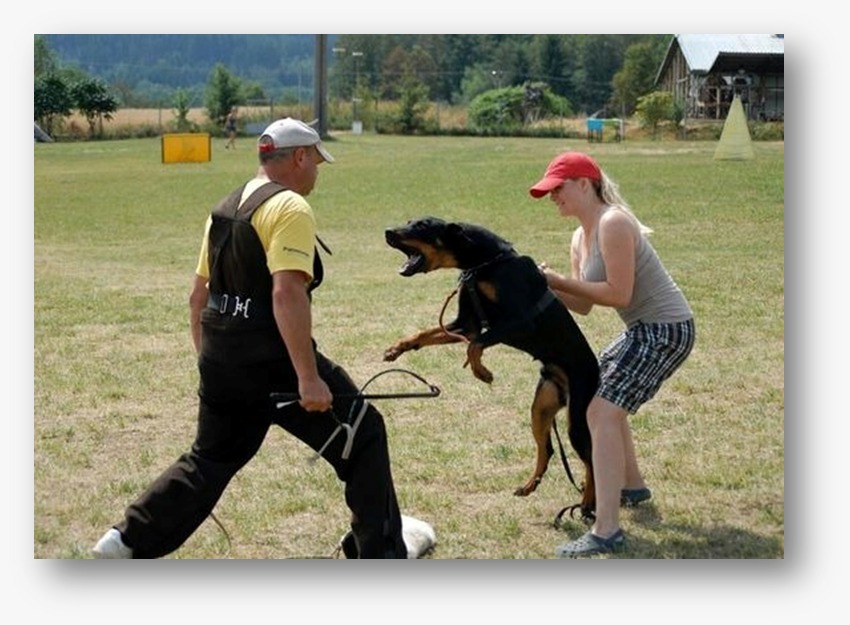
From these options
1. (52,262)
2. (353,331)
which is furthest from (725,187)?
(52,262)

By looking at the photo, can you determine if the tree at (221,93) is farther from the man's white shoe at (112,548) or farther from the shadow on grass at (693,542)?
the shadow on grass at (693,542)

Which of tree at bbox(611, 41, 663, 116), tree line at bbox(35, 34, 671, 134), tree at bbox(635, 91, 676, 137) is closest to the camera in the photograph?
tree line at bbox(35, 34, 671, 134)

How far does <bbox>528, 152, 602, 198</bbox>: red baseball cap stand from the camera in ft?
16.9

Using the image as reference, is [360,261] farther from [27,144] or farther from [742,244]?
[27,144]

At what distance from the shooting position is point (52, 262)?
44.9ft

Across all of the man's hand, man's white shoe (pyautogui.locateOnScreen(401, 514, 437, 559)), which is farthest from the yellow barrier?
the man's hand

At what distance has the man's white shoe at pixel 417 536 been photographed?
17.3 ft

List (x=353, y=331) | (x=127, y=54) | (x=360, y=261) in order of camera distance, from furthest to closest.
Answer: (x=360, y=261), (x=353, y=331), (x=127, y=54)

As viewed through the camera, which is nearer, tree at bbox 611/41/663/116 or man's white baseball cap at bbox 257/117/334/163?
man's white baseball cap at bbox 257/117/334/163

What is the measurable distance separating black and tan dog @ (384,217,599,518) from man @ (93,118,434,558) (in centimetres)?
44

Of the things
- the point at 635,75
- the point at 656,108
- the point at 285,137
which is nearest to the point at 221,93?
the point at 656,108

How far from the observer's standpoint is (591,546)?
5.26 m

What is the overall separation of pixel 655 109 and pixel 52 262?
7441 millimetres

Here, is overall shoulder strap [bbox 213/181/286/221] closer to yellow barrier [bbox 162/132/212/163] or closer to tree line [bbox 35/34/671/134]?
tree line [bbox 35/34/671/134]
